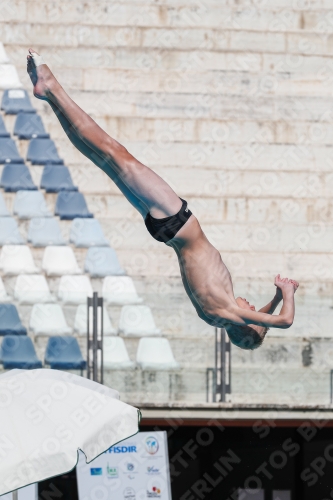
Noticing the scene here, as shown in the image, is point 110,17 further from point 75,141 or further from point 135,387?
point 75,141

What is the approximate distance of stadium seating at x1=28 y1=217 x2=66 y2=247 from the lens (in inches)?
471

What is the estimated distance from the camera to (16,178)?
1258 centimetres

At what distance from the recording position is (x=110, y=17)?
14.2 m

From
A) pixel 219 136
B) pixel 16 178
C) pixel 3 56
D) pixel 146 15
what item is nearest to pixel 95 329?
pixel 16 178

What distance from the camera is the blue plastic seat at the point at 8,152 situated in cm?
1283

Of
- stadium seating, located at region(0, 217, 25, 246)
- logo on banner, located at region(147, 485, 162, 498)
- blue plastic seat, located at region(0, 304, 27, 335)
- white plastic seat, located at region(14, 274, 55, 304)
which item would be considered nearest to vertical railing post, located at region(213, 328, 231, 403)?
logo on banner, located at region(147, 485, 162, 498)

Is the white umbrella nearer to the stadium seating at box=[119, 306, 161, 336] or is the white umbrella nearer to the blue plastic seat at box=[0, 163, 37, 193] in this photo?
the stadium seating at box=[119, 306, 161, 336]

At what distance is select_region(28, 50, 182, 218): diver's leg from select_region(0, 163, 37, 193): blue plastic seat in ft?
21.3

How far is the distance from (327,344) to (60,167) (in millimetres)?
4201

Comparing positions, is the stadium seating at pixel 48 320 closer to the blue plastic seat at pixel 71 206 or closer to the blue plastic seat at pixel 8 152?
the blue plastic seat at pixel 71 206

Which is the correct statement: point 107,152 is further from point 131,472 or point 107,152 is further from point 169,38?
point 169,38

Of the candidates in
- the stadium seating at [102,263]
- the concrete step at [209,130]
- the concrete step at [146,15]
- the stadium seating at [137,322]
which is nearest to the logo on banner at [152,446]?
the stadium seating at [137,322]

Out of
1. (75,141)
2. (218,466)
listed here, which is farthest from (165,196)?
(218,466)

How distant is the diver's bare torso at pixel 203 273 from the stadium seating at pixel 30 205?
19.9ft
